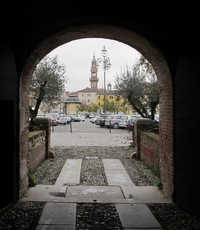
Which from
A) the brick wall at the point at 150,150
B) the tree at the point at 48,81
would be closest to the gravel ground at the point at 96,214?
the brick wall at the point at 150,150

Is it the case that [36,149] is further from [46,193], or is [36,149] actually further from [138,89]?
[138,89]

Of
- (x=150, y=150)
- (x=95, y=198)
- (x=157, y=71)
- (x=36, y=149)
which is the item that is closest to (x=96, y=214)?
(x=95, y=198)

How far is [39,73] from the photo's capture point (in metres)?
24.0

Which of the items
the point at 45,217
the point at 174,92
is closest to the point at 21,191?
the point at 45,217

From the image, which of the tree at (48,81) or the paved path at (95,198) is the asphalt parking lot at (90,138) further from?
the paved path at (95,198)

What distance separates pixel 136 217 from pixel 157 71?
11.7 feet

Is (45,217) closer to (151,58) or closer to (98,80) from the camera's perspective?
(151,58)

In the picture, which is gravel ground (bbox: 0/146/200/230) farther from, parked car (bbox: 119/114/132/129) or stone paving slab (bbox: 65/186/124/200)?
parked car (bbox: 119/114/132/129)

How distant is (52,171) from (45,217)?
4759mm

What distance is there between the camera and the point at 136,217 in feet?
18.4

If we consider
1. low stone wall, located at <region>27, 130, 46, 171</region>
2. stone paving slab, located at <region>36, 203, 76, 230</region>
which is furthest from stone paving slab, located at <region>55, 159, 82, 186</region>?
stone paving slab, located at <region>36, 203, 76, 230</region>

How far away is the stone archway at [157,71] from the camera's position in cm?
678

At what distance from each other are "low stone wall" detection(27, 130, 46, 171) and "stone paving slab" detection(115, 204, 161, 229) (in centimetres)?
375

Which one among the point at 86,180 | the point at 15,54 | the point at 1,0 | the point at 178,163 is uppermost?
the point at 1,0
